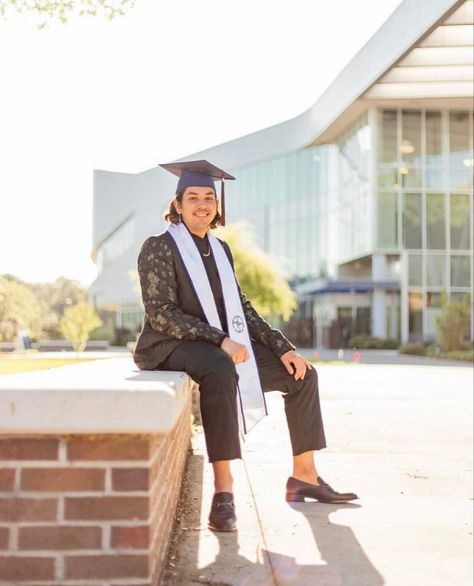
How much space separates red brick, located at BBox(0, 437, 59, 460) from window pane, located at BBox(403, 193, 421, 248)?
3744 cm

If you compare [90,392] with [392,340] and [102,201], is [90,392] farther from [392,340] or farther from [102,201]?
[102,201]

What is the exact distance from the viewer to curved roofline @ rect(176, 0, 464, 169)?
2766 cm

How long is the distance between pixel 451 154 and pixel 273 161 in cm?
1176

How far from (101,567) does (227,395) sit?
122cm

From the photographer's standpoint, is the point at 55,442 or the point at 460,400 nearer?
the point at 55,442

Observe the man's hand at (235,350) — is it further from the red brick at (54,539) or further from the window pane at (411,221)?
the window pane at (411,221)

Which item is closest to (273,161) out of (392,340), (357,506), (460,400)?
(392,340)

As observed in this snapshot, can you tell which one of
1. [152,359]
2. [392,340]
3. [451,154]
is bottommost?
[392,340]

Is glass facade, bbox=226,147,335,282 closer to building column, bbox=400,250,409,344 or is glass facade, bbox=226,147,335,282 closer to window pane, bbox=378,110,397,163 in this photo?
window pane, bbox=378,110,397,163

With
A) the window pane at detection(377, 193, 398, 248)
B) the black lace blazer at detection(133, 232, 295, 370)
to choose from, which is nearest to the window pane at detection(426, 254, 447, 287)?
the window pane at detection(377, 193, 398, 248)

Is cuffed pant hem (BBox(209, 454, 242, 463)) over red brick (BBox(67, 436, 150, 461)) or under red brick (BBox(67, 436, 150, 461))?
under

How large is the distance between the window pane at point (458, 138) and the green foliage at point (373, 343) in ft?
31.8

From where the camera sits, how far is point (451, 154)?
39062mm

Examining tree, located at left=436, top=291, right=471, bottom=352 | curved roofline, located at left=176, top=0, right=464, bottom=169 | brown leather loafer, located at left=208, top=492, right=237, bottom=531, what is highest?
curved roofline, located at left=176, top=0, right=464, bottom=169
